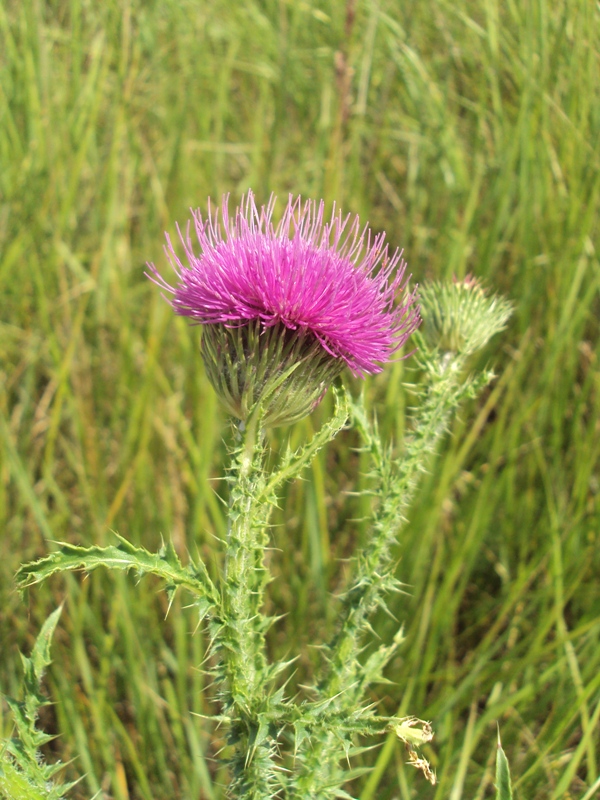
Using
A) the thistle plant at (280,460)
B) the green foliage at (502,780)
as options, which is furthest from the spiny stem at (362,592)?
the green foliage at (502,780)

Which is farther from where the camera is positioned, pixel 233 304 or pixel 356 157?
pixel 356 157

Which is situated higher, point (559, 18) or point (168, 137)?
point (559, 18)

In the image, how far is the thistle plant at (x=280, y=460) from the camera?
1036 millimetres

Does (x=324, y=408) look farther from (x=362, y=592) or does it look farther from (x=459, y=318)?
(x=362, y=592)

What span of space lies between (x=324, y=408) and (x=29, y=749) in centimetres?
144

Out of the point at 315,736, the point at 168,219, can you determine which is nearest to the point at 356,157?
the point at 168,219

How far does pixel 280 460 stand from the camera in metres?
1.19

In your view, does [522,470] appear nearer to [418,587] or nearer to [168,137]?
[418,587]

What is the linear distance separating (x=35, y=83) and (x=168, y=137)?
0.56 m

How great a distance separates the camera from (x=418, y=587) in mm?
2016

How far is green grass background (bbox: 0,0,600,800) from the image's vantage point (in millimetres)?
1868

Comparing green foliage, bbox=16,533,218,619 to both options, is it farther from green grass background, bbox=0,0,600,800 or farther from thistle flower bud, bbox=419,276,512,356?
green grass background, bbox=0,0,600,800

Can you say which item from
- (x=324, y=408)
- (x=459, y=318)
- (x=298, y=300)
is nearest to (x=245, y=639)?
(x=298, y=300)

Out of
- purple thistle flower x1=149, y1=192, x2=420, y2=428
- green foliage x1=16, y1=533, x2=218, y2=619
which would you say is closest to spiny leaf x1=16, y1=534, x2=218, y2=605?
green foliage x1=16, y1=533, x2=218, y2=619
